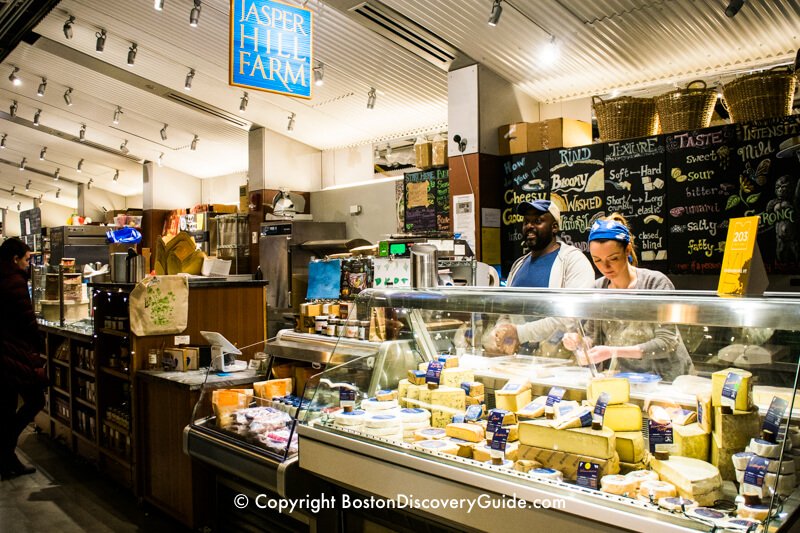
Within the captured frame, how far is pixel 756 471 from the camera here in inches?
68.0

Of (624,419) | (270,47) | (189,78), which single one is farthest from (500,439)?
(189,78)

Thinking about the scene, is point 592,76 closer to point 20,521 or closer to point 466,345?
point 466,345

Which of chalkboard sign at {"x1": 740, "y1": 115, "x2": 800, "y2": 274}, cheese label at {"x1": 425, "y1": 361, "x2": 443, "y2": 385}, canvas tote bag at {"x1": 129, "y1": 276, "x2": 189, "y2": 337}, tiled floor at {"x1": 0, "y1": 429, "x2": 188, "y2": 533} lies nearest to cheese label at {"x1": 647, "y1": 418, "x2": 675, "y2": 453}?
cheese label at {"x1": 425, "y1": 361, "x2": 443, "y2": 385}

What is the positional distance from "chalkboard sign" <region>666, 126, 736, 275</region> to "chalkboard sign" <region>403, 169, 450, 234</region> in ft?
8.72

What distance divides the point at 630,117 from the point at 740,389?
4.21 metres

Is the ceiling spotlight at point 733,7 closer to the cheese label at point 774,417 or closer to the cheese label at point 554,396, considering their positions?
the cheese label at point 554,396

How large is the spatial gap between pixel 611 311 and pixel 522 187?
440 cm

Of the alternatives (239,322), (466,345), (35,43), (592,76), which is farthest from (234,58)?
(35,43)

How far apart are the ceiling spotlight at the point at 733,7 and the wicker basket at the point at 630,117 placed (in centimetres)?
112

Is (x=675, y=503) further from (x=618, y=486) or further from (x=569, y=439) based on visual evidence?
(x=569, y=439)

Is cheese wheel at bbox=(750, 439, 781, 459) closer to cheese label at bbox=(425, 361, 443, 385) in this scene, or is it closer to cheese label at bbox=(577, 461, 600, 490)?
cheese label at bbox=(577, 461, 600, 490)

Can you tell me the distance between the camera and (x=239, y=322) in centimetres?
506

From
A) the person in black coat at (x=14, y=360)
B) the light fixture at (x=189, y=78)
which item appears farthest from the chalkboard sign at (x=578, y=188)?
the person in black coat at (x=14, y=360)

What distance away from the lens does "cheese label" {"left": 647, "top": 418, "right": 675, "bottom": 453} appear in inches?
80.1
